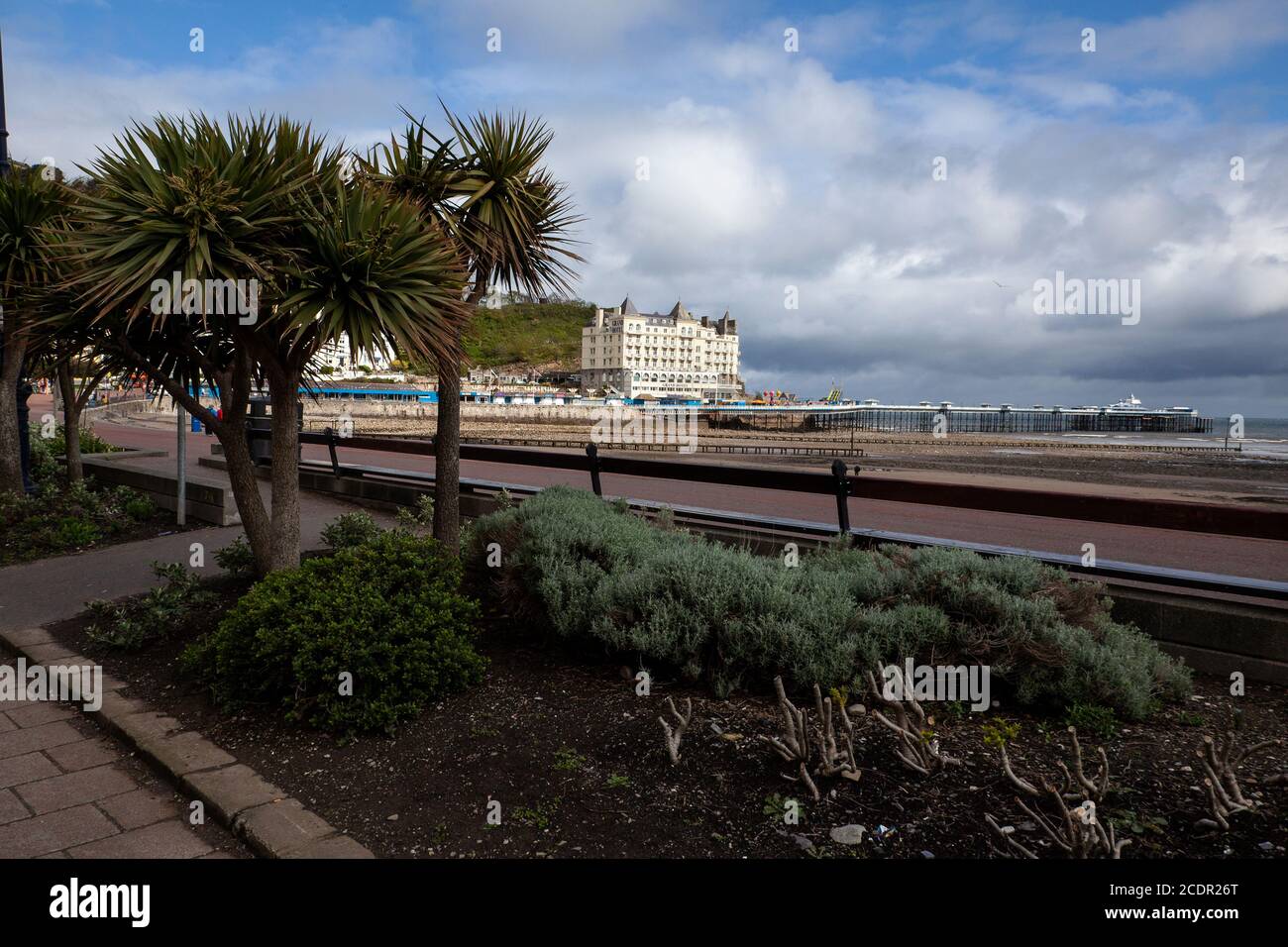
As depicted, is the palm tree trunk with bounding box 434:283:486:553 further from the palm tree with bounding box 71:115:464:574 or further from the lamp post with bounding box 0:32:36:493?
the lamp post with bounding box 0:32:36:493

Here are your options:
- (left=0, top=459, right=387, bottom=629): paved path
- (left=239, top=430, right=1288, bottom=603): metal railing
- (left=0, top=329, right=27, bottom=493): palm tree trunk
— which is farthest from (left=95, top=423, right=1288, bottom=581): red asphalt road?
(left=0, top=329, right=27, bottom=493): palm tree trunk

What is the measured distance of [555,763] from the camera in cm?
374

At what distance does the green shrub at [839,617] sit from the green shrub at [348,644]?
0.69m

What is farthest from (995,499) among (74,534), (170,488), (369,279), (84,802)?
(170,488)

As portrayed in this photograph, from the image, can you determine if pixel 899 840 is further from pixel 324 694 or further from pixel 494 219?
pixel 494 219

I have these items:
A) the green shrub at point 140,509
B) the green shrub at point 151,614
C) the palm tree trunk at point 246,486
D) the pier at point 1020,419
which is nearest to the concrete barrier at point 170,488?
the green shrub at point 140,509

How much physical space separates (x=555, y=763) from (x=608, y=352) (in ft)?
577

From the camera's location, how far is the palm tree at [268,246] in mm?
5000

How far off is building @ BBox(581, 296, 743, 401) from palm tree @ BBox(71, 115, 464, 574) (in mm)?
152800

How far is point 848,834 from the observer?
3.05 meters

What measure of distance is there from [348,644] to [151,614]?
2.55 metres

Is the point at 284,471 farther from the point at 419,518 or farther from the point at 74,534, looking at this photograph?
the point at 74,534

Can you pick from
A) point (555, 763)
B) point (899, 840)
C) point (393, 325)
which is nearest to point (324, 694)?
point (555, 763)
